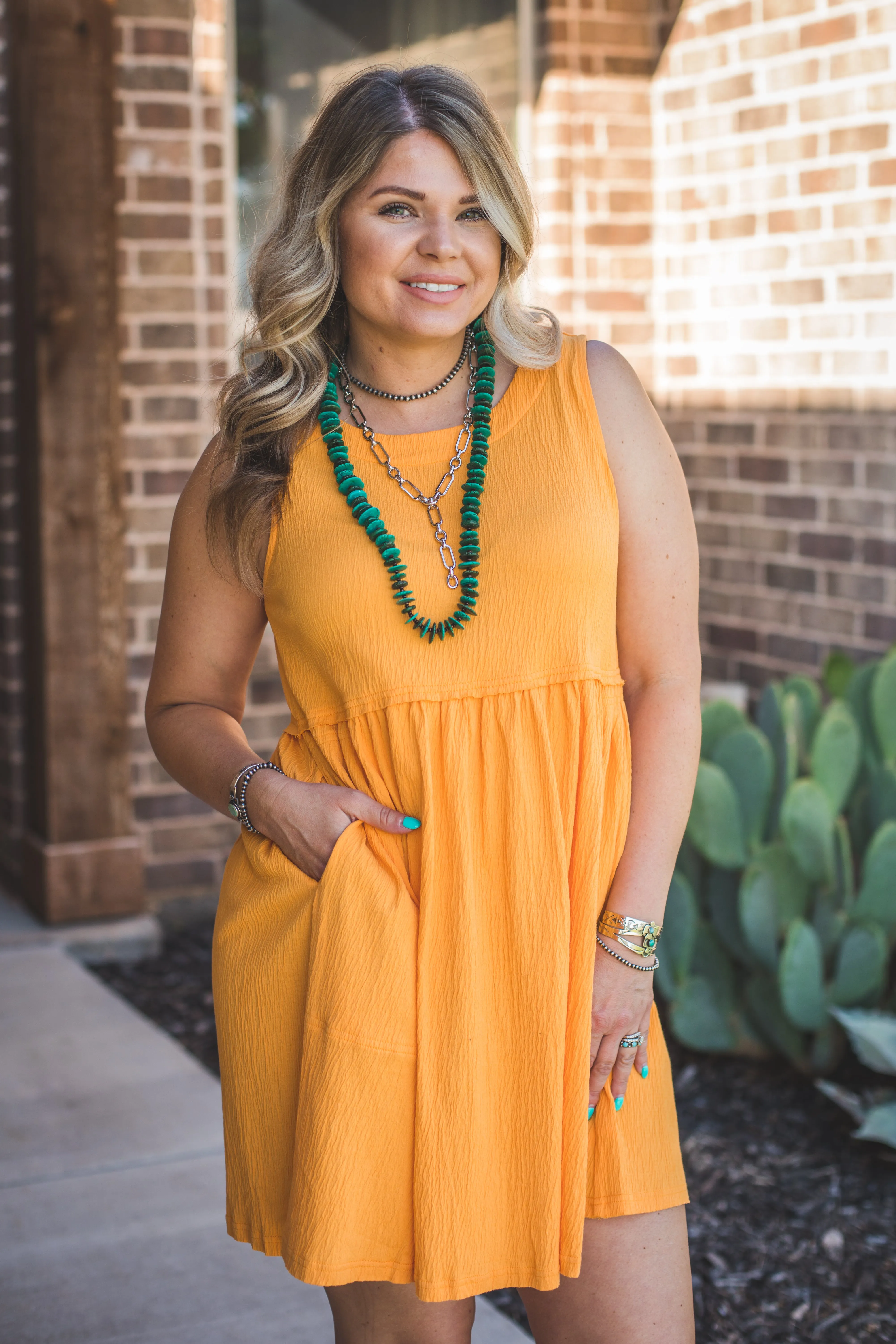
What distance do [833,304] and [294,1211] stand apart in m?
3.88

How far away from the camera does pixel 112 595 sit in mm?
4762

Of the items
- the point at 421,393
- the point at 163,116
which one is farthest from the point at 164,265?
the point at 421,393

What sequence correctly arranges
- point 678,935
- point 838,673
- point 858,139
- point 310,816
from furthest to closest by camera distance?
point 858,139 < point 838,673 < point 678,935 < point 310,816

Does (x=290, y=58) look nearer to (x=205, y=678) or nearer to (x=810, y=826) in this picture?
(x=810, y=826)

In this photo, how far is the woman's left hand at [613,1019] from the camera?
1.78m

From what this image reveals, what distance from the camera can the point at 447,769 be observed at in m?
1.79

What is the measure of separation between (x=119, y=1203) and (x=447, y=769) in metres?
1.86

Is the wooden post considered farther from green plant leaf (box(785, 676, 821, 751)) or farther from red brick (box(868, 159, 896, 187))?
red brick (box(868, 159, 896, 187))

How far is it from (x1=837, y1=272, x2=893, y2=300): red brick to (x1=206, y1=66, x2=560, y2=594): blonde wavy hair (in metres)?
2.97

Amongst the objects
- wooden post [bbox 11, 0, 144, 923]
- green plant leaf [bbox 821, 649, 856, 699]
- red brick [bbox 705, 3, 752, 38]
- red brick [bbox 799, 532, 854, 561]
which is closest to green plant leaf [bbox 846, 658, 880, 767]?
green plant leaf [bbox 821, 649, 856, 699]

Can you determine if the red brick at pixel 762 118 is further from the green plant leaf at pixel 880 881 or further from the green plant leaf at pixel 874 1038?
the green plant leaf at pixel 874 1038

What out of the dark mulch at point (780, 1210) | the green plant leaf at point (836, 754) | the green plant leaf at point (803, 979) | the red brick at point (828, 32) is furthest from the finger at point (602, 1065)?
the red brick at point (828, 32)

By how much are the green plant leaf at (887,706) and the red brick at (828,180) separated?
1912mm

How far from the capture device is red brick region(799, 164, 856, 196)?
467 centimetres
